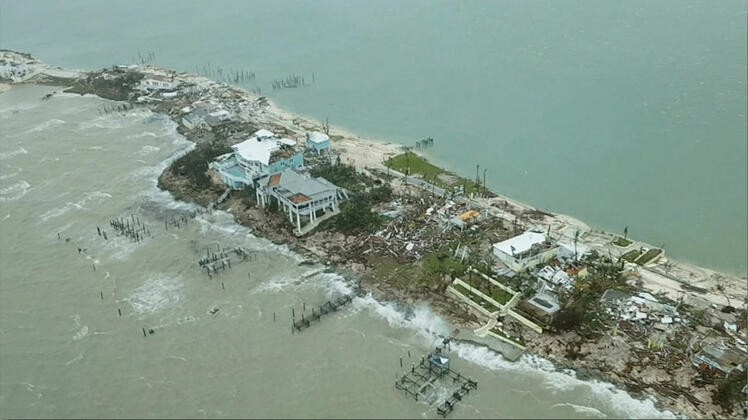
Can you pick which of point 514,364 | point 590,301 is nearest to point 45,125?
point 514,364

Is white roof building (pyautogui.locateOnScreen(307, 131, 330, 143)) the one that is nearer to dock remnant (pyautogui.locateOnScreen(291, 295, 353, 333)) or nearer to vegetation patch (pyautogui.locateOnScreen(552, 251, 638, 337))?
dock remnant (pyautogui.locateOnScreen(291, 295, 353, 333))

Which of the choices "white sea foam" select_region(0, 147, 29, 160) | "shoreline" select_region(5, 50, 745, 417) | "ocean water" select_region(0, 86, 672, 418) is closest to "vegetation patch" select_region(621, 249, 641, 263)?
"shoreline" select_region(5, 50, 745, 417)

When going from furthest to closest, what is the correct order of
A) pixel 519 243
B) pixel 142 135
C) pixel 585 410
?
pixel 142 135 < pixel 519 243 < pixel 585 410

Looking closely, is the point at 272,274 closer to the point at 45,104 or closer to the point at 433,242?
the point at 433,242

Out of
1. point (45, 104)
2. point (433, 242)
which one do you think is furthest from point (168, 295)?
point (45, 104)

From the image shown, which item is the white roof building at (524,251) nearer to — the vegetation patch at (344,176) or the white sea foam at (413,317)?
the white sea foam at (413,317)

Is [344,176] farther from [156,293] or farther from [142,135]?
[142,135]
